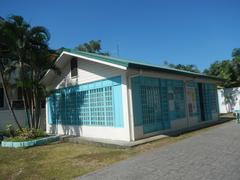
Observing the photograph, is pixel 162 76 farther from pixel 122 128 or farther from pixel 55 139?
pixel 55 139

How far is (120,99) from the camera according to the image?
1014 centimetres

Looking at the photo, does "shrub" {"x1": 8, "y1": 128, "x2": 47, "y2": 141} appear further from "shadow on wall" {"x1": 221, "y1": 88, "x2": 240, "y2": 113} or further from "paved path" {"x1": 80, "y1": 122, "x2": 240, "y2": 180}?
"shadow on wall" {"x1": 221, "y1": 88, "x2": 240, "y2": 113}

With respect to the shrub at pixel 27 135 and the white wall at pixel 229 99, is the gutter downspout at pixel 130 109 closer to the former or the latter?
the shrub at pixel 27 135

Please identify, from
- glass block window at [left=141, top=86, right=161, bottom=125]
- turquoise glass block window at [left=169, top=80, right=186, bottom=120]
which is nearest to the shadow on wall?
turquoise glass block window at [left=169, top=80, right=186, bottom=120]

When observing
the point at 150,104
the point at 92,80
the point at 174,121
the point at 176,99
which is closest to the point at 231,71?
the point at 176,99

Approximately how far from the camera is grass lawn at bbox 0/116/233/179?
618 centimetres

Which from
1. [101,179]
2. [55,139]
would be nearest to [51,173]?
[101,179]

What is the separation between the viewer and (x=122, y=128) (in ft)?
33.0

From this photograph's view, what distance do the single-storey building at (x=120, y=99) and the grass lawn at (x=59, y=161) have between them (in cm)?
142

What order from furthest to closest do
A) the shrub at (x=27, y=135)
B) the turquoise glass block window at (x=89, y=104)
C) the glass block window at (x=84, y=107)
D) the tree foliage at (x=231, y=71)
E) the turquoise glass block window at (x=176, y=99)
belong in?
the tree foliage at (x=231, y=71) < the turquoise glass block window at (x=176, y=99) < the shrub at (x=27, y=135) < the glass block window at (x=84, y=107) < the turquoise glass block window at (x=89, y=104)

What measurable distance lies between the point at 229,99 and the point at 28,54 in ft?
59.9

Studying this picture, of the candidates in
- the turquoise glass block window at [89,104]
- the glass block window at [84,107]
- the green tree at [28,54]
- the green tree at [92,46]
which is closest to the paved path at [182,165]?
the turquoise glass block window at [89,104]

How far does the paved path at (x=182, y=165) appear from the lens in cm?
514

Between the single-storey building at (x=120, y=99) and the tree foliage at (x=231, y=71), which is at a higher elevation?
the tree foliage at (x=231, y=71)
